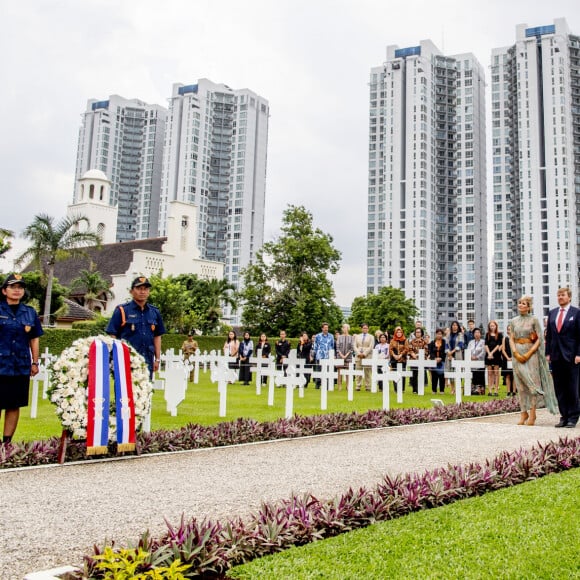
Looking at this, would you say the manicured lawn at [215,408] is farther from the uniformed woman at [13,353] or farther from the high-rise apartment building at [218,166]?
the high-rise apartment building at [218,166]

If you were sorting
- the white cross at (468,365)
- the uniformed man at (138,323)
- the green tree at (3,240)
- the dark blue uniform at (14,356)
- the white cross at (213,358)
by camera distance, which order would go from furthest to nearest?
the green tree at (3,240) → the white cross at (213,358) → the white cross at (468,365) → the uniformed man at (138,323) → the dark blue uniform at (14,356)

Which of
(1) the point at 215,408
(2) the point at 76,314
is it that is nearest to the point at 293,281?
(2) the point at 76,314

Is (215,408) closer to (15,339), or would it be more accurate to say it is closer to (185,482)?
(15,339)

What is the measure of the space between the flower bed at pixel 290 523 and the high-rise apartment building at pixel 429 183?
114 meters

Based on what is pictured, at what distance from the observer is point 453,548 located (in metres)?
4.16

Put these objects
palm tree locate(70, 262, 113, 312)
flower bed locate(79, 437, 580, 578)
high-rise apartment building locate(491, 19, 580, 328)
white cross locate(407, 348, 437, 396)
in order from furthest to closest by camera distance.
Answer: high-rise apartment building locate(491, 19, 580, 328) < palm tree locate(70, 262, 113, 312) < white cross locate(407, 348, 437, 396) < flower bed locate(79, 437, 580, 578)

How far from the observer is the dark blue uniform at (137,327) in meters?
8.77

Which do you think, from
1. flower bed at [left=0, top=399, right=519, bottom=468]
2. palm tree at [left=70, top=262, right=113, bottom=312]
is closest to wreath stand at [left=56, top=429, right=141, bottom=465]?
flower bed at [left=0, top=399, right=519, bottom=468]

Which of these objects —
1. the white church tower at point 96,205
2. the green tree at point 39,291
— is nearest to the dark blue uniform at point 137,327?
the green tree at point 39,291

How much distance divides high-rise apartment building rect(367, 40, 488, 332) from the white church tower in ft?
175

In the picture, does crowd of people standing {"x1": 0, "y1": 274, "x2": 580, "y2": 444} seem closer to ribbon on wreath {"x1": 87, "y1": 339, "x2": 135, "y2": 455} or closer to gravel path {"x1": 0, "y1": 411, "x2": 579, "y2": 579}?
ribbon on wreath {"x1": 87, "y1": 339, "x2": 135, "y2": 455}

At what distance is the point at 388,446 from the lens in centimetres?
862

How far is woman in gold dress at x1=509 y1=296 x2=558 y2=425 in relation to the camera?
36.6 ft

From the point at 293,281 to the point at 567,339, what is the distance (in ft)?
138
